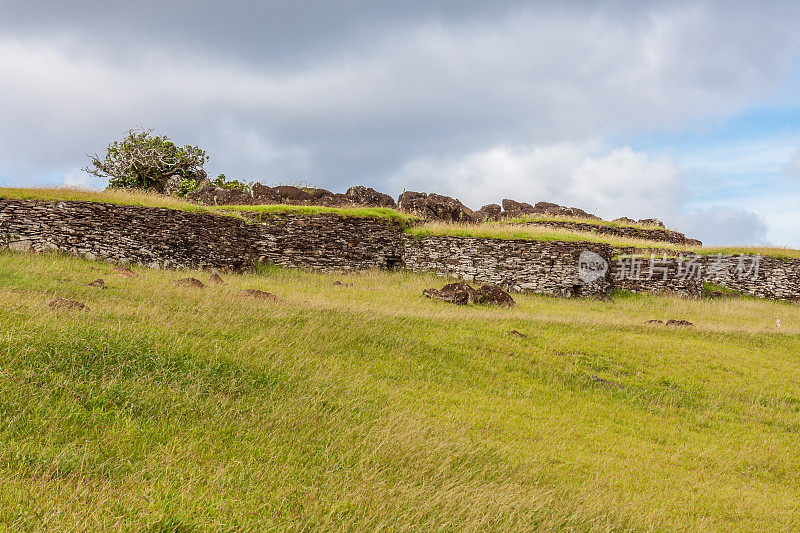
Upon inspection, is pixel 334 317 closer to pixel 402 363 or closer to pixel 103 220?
pixel 402 363

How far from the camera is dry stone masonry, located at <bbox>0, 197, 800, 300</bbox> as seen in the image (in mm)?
19266

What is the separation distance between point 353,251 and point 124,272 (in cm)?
1141

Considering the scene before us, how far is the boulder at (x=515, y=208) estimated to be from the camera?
4078cm

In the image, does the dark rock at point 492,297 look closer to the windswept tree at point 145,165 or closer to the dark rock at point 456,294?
the dark rock at point 456,294

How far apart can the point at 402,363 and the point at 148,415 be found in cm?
631

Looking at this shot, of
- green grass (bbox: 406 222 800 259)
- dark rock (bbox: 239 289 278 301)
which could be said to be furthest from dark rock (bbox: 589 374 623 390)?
green grass (bbox: 406 222 800 259)

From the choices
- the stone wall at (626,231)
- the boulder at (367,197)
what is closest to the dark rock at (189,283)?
the boulder at (367,197)

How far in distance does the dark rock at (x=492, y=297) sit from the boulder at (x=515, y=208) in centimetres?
2079

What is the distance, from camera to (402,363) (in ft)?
38.4

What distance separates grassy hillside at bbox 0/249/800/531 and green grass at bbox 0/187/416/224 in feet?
16.4

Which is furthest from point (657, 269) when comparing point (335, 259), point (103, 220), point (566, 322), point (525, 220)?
point (103, 220)

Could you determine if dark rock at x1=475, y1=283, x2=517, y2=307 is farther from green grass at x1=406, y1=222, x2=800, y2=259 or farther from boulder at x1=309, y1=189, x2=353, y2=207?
boulder at x1=309, y1=189, x2=353, y2=207

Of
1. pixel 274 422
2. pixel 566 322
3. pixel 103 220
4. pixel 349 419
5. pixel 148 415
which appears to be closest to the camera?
pixel 148 415

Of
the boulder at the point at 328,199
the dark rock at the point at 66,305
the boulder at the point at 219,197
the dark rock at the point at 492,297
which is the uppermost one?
the boulder at the point at 328,199
